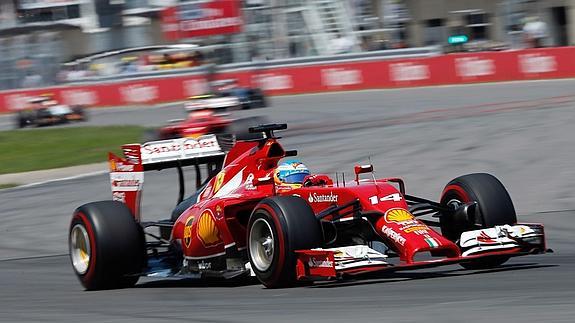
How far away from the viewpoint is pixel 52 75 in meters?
39.2

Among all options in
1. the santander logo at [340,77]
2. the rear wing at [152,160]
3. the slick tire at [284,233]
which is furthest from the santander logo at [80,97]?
the slick tire at [284,233]

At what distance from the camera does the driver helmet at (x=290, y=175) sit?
8586 millimetres

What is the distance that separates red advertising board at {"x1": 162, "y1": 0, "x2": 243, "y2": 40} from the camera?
3791cm

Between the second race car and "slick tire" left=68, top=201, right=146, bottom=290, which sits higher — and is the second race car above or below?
below

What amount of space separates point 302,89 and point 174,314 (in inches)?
1057

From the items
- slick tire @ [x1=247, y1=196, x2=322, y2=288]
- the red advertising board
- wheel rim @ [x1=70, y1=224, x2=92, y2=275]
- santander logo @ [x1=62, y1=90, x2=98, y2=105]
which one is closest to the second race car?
santander logo @ [x1=62, y1=90, x2=98, y2=105]

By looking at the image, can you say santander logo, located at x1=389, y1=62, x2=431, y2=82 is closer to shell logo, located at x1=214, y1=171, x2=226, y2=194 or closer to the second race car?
the second race car

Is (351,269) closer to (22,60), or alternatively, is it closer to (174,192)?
(174,192)

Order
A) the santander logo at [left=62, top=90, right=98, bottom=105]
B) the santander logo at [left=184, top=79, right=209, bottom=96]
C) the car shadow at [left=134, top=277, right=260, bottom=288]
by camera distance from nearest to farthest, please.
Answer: the car shadow at [left=134, top=277, right=260, bottom=288]
the santander logo at [left=184, top=79, right=209, bottom=96]
the santander logo at [left=62, top=90, right=98, bottom=105]

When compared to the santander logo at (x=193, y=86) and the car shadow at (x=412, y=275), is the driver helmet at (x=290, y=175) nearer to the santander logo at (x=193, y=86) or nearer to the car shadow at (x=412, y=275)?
the car shadow at (x=412, y=275)

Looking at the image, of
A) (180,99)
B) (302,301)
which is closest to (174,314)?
(302,301)

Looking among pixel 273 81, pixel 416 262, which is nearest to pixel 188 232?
pixel 416 262

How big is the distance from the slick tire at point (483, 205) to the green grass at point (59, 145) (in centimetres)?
1351

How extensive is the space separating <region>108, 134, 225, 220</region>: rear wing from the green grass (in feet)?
36.5
